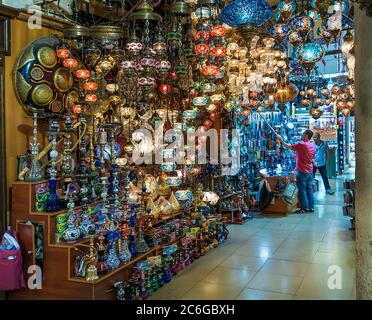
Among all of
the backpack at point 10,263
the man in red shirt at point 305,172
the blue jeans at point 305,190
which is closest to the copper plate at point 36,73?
the backpack at point 10,263

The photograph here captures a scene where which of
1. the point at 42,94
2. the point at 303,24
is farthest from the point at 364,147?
the point at 42,94

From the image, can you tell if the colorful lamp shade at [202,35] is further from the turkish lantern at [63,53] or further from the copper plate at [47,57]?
the copper plate at [47,57]

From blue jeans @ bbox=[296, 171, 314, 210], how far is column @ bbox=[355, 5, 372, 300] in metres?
4.91

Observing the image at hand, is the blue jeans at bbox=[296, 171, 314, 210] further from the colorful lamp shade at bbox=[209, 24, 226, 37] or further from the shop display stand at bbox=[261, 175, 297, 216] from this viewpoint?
the colorful lamp shade at bbox=[209, 24, 226, 37]

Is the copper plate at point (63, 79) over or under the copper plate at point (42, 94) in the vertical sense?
over

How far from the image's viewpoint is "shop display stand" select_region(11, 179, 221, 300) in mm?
2994

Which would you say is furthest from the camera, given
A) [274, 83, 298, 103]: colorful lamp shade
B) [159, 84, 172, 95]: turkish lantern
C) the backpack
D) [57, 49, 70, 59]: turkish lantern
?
[274, 83, 298, 103]: colorful lamp shade

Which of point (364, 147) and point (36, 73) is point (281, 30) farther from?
point (36, 73)

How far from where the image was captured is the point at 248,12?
9.77ft

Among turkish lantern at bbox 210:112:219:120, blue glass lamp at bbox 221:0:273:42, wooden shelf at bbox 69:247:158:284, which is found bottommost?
wooden shelf at bbox 69:247:158:284

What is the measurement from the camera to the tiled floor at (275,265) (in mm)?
3510

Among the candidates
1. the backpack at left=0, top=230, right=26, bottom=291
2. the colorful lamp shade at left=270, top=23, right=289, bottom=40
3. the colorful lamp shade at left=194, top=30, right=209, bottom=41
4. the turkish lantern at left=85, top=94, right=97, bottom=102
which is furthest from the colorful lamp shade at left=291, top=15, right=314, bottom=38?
the backpack at left=0, top=230, right=26, bottom=291

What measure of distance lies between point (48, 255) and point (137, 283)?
0.81 m

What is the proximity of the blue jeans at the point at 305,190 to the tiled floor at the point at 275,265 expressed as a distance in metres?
0.85
